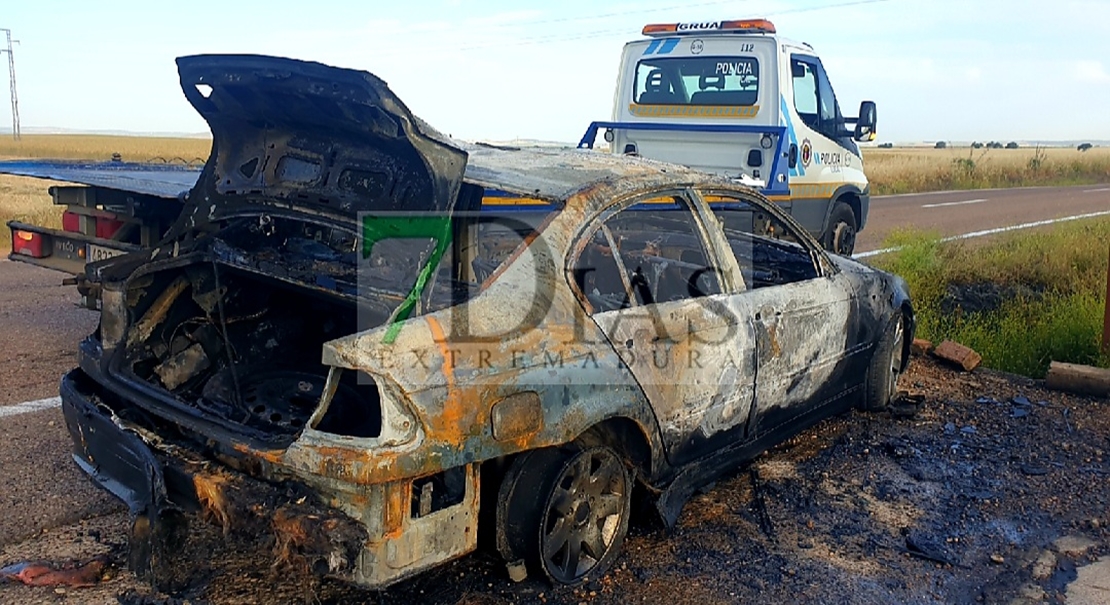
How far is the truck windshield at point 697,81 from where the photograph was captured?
31.0 feet

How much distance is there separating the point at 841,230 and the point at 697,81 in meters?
2.47

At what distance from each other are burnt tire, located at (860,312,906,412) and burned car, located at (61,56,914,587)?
2.16 ft

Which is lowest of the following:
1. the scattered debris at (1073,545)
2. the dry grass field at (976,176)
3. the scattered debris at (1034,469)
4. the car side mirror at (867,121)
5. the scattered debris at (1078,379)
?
the scattered debris at (1073,545)

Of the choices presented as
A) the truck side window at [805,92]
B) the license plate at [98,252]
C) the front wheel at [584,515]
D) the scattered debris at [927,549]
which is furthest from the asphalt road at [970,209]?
the front wheel at [584,515]

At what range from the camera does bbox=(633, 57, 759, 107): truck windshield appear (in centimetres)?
946

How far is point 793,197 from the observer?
9398 millimetres

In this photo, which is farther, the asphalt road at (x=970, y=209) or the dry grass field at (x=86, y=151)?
A: the dry grass field at (x=86, y=151)

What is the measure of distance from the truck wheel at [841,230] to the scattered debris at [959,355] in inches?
142

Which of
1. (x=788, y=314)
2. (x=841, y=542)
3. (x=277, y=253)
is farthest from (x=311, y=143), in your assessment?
(x=841, y=542)

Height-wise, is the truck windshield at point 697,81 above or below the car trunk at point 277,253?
above

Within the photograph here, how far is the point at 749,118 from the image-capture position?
936 centimetres

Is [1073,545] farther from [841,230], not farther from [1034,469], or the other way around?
[841,230]

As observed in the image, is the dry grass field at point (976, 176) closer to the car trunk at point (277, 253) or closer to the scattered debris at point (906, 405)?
the scattered debris at point (906, 405)

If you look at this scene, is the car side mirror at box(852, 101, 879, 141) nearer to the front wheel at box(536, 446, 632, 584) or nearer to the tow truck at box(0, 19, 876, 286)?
the tow truck at box(0, 19, 876, 286)
